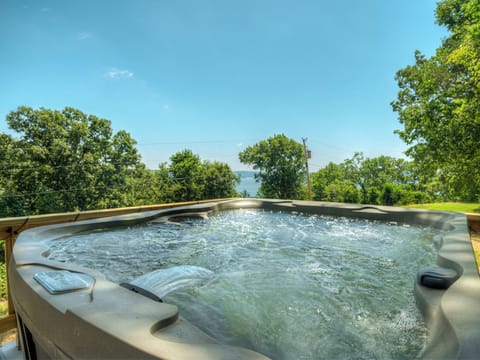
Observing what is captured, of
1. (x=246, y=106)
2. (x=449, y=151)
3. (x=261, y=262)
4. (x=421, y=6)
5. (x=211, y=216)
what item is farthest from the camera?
(x=246, y=106)

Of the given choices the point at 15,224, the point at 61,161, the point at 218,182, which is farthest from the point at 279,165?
the point at 15,224

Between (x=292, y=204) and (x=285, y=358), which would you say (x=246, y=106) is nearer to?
(x=292, y=204)

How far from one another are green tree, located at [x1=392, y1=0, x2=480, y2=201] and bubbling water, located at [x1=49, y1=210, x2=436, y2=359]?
391 cm

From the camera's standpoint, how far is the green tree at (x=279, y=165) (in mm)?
15219

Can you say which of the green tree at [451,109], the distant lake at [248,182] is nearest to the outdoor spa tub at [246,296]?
the green tree at [451,109]

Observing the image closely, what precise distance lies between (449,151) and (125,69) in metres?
12.5

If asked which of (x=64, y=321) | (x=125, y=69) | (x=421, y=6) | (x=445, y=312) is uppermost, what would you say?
(x=125, y=69)

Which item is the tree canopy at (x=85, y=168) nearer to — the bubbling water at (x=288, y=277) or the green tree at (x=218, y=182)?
the green tree at (x=218, y=182)

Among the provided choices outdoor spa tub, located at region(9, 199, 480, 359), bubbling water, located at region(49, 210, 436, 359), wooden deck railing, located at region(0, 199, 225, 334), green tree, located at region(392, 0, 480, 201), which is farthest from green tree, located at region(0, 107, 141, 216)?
green tree, located at region(392, 0, 480, 201)

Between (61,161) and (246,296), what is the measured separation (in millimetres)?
12366

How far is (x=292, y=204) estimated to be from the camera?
373 cm

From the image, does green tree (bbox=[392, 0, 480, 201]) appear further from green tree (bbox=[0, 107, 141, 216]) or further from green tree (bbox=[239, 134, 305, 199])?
green tree (bbox=[0, 107, 141, 216])

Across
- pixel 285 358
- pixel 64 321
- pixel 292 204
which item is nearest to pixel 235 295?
pixel 285 358

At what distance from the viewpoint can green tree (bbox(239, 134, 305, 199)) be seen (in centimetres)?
1522
